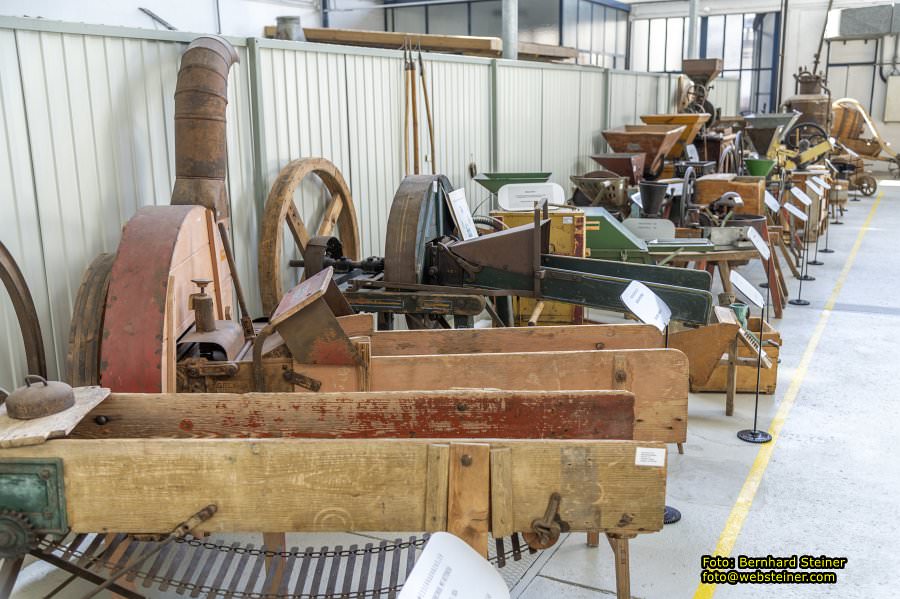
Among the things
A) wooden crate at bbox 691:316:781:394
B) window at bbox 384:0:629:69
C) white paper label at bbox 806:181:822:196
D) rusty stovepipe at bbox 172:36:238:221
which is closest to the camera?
rusty stovepipe at bbox 172:36:238:221

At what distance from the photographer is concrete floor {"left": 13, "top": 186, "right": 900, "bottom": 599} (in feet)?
11.3

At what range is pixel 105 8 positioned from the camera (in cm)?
1202

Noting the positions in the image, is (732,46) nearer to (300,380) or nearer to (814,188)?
(814,188)

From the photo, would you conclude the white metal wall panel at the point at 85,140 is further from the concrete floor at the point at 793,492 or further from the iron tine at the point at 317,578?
the iron tine at the point at 317,578

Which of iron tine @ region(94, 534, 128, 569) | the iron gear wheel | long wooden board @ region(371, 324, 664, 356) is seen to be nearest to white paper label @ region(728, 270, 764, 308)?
long wooden board @ region(371, 324, 664, 356)

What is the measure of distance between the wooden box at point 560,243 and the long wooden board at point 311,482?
12.8 feet

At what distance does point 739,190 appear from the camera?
9102 mm

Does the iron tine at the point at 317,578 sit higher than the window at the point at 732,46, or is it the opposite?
the window at the point at 732,46

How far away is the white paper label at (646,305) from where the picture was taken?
381cm

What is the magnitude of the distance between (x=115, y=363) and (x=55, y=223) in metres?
1.06

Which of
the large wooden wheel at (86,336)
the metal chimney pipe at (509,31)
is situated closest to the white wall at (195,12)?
the metal chimney pipe at (509,31)

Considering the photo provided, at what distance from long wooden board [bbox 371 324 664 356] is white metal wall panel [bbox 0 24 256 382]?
1607mm

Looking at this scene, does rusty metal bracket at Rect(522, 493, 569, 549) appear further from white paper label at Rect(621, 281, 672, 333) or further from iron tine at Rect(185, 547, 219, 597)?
white paper label at Rect(621, 281, 672, 333)

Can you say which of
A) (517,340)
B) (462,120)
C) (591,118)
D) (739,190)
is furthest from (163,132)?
(591,118)
